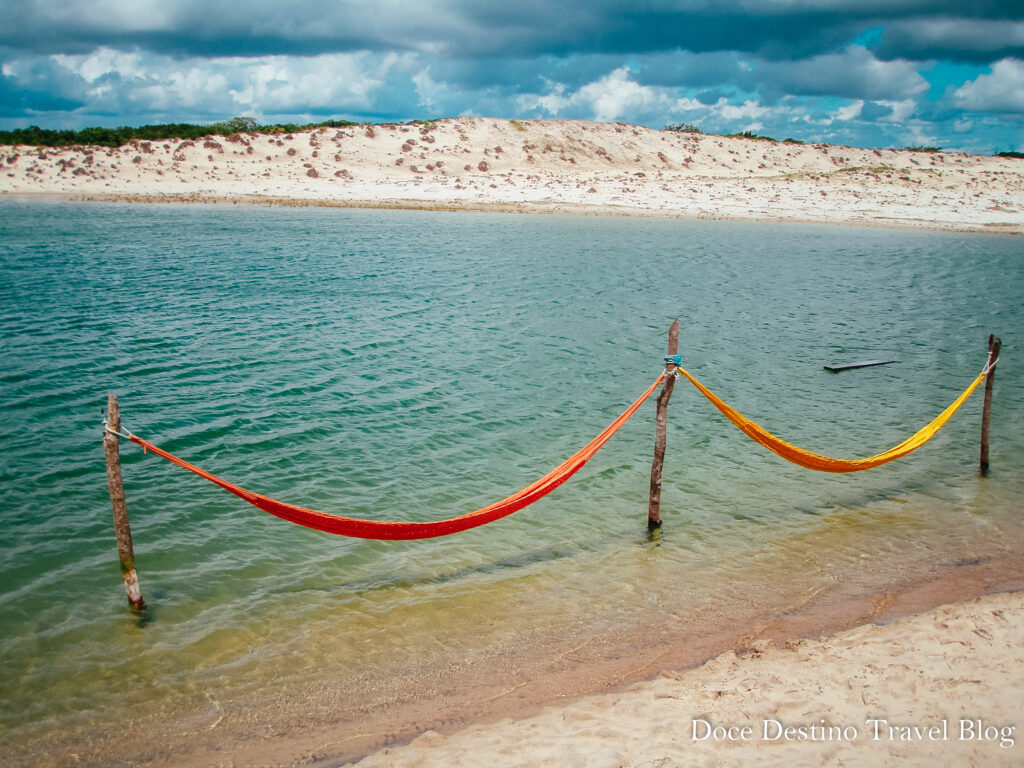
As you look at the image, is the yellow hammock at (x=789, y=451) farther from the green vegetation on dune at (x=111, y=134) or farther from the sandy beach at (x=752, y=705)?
the green vegetation on dune at (x=111, y=134)

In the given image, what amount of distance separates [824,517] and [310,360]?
11.7 meters

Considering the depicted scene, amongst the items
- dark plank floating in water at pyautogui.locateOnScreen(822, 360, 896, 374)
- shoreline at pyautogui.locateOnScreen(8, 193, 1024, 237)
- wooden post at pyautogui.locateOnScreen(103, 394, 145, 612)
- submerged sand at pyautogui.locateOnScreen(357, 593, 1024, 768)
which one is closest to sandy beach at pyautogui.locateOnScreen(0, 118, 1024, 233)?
shoreline at pyautogui.locateOnScreen(8, 193, 1024, 237)

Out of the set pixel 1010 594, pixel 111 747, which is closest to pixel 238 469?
pixel 111 747

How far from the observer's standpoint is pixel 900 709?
16.6ft

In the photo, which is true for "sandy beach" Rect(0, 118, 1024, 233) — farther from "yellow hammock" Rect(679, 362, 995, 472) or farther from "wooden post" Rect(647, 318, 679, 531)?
"wooden post" Rect(647, 318, 679, 531)

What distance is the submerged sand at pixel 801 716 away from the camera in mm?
4617

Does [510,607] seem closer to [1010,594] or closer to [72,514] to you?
[1010,594]

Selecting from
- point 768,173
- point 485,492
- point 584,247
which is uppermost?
point 768,173

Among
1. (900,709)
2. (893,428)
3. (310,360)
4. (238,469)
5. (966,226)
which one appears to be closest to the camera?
(900,709)

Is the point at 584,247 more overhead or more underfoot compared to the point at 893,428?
more overhead

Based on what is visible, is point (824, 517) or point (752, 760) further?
point (824, 517)

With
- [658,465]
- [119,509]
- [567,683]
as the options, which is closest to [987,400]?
[658,465]

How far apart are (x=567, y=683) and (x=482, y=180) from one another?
5206 centimetres

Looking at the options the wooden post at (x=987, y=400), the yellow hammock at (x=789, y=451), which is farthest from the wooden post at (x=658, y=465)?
the wooden post at (x=987, y=400)
